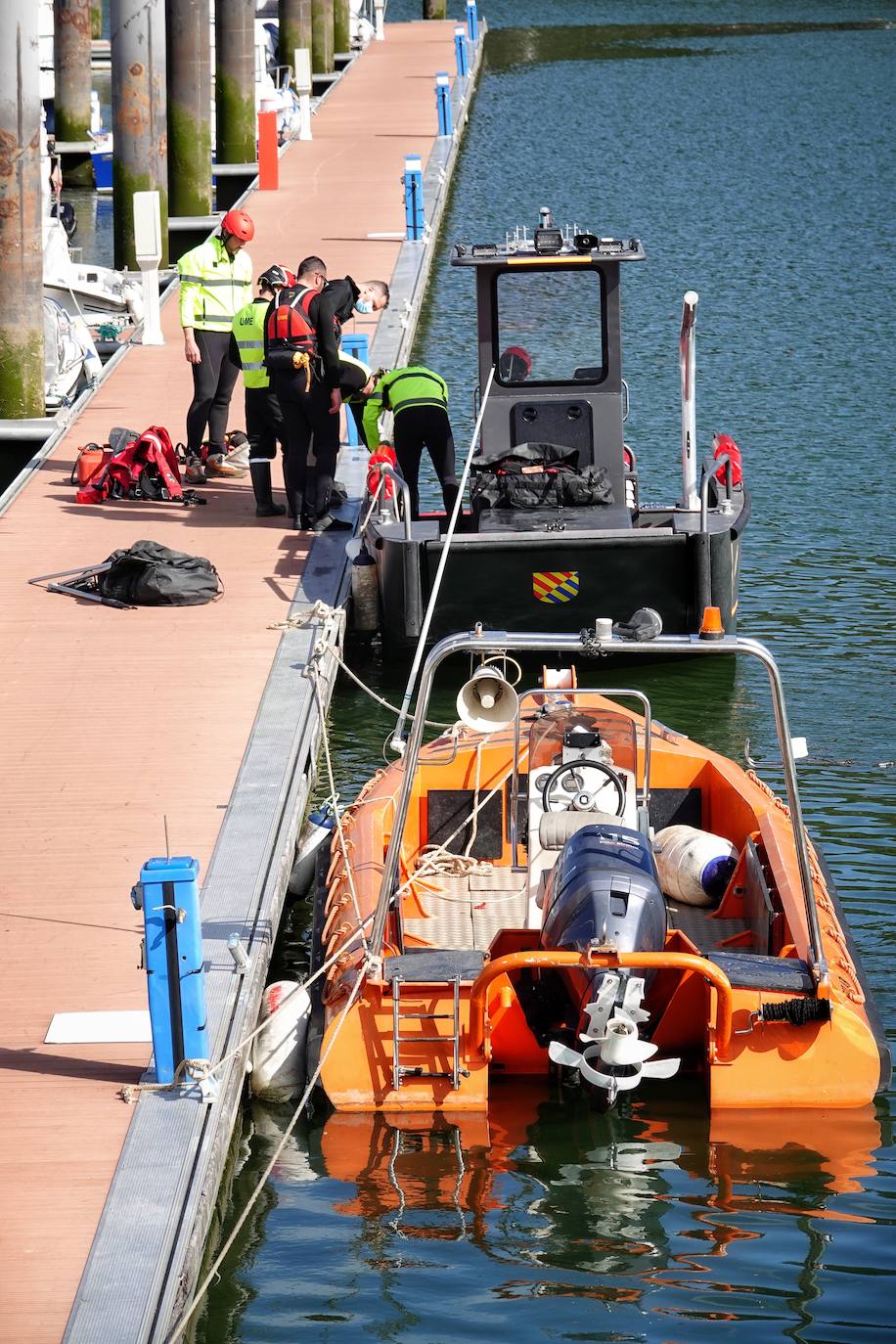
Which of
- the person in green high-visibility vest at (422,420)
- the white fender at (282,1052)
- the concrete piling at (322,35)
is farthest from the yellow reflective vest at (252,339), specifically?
the concrete piling at (322,35)

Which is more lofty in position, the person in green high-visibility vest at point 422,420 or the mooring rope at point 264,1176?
the person in green high-visibility vest at point 422,420

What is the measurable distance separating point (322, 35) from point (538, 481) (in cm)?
3176

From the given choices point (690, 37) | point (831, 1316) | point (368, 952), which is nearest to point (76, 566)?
point (368, 952)

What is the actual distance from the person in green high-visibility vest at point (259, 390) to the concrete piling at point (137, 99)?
839 centimetres

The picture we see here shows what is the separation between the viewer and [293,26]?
3925 cm

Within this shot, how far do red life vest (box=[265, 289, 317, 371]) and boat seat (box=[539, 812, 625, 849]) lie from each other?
483 centimetres

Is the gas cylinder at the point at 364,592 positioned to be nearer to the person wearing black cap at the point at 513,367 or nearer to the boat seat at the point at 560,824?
the person wearing black cap at the point at 513,367

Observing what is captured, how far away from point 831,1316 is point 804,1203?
0.61m

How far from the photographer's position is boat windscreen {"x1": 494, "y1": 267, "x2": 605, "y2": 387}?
12.1 metres

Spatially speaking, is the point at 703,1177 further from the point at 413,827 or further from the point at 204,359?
the point at 204,359

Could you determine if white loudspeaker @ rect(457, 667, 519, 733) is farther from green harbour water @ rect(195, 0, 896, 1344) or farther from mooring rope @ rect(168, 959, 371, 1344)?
green harbour water @ rect(195, 0, 896, 1344)

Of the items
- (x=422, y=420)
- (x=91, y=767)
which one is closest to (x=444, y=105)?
(x=422, y=420)

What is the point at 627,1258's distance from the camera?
255 inches

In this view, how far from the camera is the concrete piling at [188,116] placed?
85.6 feet
